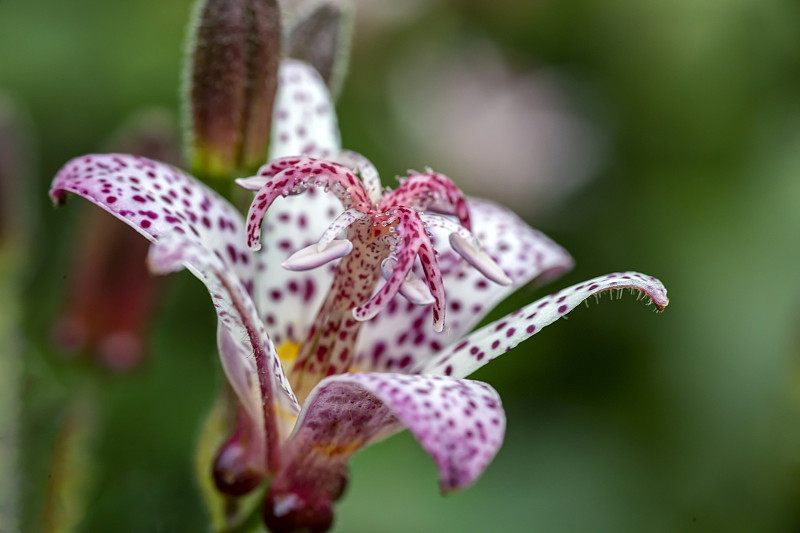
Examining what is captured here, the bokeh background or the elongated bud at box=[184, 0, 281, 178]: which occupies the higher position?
the elongated bud at box=[184, 0, 281, 178]

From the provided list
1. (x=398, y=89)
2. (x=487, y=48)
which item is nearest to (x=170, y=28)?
(x=398, y=89)

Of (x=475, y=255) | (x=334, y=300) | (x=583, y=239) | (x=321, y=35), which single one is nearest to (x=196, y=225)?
(x=334, y=300)

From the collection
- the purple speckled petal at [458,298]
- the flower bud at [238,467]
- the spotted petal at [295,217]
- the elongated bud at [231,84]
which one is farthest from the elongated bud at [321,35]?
the flower bud at [238,467]

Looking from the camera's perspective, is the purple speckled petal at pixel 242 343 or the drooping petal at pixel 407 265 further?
the drooping petal at pixel 407 265

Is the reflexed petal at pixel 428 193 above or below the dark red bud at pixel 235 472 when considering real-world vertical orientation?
above

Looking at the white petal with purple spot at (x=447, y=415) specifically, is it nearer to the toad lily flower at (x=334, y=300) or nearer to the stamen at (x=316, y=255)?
the toad lily flower at (x=334, y=300)

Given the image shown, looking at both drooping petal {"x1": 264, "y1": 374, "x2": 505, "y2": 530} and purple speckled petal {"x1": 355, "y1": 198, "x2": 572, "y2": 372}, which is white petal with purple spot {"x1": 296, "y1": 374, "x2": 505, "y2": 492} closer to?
drooping petal {"x1": 264, "y1": 374, "x2": 505, "y2": 530}

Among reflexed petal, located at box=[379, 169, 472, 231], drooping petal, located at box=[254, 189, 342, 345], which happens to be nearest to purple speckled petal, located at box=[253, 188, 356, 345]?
drooping petal, located at box=[254, 189, 342, 345]
